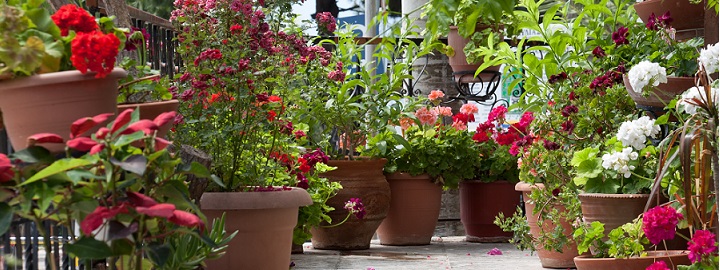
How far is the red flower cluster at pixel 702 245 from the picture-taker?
9.75 ft

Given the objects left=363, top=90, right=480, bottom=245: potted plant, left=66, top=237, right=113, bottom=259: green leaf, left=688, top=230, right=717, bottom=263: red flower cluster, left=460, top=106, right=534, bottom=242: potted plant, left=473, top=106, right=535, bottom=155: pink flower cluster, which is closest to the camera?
left=66, top=237, right=113, bottom=259: green leaf

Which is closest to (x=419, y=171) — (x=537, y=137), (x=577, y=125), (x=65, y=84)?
(x=537, y=137)

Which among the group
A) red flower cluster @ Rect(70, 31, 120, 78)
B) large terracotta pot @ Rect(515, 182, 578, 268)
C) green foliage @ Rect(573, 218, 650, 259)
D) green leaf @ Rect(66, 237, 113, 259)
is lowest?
large terracotta pot @ Rect(515, 182, 578, 268)

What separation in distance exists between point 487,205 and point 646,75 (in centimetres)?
317

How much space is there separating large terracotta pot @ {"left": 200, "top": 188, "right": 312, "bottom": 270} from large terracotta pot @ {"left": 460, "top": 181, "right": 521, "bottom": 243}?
278 centimetres

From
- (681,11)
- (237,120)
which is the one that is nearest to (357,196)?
(237,120)

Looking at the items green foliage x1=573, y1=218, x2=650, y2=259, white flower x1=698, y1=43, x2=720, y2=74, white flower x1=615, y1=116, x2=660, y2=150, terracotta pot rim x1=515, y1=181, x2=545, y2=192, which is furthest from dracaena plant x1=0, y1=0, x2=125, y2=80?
terracotta pot rim x1=515, y1=181, x2=545, y2=192

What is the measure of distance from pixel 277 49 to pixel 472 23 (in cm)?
179

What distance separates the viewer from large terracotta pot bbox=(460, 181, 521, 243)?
679 cm

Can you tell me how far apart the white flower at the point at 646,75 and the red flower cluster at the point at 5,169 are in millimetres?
2415

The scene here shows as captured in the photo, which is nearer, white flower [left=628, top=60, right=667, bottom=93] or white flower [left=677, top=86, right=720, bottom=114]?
white flower [left=677, top=86, right=720, bottom=114]

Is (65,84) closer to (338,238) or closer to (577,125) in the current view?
(577,125)

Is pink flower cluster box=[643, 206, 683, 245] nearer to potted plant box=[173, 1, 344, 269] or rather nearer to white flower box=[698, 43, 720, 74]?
white flower box=[698, 43, 720, 74]

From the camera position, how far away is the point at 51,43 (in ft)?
7.31
